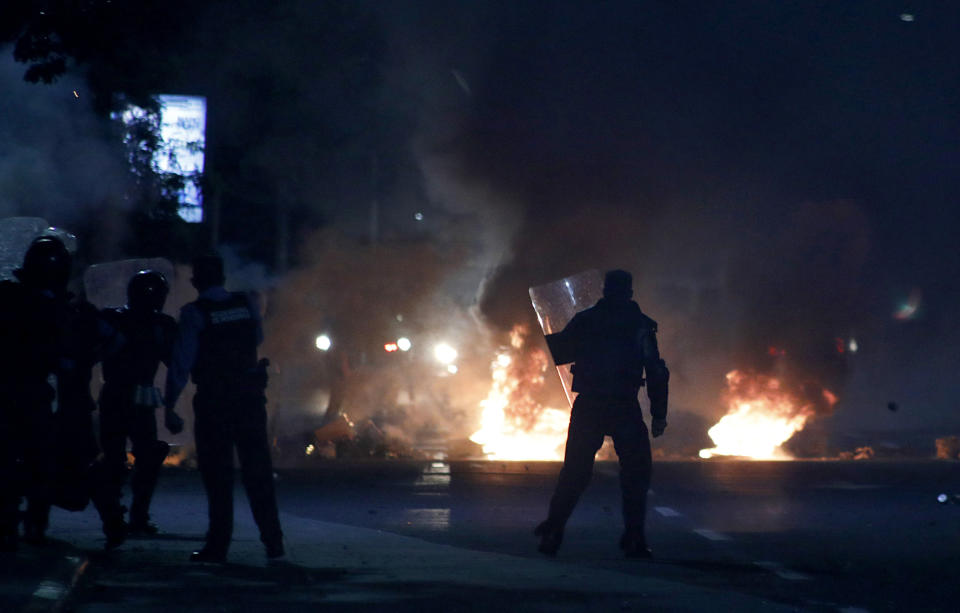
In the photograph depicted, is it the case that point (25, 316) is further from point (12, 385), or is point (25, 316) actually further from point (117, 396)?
point (117, 396)

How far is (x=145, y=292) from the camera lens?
845cm

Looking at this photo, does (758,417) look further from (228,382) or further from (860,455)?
(228,382)

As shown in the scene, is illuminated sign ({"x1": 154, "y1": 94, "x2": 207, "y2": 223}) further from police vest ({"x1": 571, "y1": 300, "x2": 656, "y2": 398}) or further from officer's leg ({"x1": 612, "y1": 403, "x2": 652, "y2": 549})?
officer's leg ({"x1": 612, "y1": 403, "x2": 652, "y2": 549})

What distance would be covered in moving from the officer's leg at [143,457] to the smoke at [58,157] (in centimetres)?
729

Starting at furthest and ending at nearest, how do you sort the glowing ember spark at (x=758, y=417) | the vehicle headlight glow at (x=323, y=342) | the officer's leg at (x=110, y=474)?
the vehicle headlight glow at (x=323, y=342) → the glowing ember spark at (x=758, y=417) → the officer's leg at (x=110, y=474)

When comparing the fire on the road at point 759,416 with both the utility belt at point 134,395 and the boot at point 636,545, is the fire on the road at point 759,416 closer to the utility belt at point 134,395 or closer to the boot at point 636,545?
the boot at point 636,545

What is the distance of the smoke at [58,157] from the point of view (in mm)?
15133

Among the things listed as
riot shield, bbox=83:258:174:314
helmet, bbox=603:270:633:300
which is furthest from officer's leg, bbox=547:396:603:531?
riot shield, bbox=83:258:174:314

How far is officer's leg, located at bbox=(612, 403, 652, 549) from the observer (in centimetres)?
786

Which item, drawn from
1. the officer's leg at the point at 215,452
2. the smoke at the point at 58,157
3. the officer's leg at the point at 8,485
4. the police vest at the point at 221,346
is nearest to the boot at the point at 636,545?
the officer's leg at the point at 215,452

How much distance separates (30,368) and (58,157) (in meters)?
9.59

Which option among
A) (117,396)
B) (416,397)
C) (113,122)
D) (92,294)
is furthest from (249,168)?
(117,396)

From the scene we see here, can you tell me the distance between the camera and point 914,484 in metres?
14.1

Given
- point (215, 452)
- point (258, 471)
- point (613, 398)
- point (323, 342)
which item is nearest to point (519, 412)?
point (323, 342)
